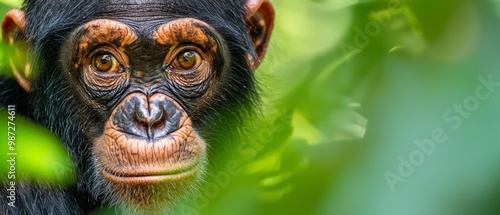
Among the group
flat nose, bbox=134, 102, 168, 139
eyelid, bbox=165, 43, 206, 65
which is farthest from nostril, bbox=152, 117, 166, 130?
eyelid, bbox=165, 43, 206, 65

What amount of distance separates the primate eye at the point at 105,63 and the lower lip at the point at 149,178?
24.4 inches

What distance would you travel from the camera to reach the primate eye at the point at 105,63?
4430 mm

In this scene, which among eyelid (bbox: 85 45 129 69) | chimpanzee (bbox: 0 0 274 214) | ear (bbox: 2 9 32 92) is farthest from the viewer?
ear (bbox: 2 9 32 92)

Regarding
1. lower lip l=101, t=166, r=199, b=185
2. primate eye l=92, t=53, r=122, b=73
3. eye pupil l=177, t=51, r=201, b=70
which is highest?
eye pupil l=177, t=51, r=201, b=70

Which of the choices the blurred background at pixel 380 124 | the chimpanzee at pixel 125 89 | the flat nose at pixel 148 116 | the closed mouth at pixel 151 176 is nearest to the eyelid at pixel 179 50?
the chimpanzee at pixel 125 89

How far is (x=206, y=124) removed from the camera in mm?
4930

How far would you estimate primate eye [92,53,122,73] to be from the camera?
4430 mm

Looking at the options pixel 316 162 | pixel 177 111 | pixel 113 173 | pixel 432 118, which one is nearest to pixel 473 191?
pixel 432 118

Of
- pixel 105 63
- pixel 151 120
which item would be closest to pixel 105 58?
pixel 105 63

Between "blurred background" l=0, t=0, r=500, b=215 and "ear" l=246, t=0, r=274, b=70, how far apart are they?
30 cm

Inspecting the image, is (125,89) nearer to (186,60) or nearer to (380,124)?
(186,60)

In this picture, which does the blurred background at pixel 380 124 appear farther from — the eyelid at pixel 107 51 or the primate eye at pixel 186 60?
the primate eye at pixel 186 60

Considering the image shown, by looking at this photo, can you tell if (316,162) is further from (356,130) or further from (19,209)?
(19,209)

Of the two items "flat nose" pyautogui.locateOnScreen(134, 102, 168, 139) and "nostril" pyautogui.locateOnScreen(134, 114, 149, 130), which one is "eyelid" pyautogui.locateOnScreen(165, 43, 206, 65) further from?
"nostril" pyautogui.locateOnScreen(134, 114, 149, 130)
